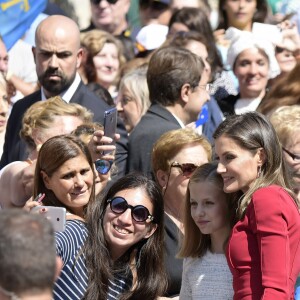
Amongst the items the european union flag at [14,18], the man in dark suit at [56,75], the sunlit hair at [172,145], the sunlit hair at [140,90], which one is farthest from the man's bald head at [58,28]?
the sunlit hair at [172,145]

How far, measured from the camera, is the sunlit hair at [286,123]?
6.45 metres

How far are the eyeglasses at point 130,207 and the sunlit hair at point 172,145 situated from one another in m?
0.98

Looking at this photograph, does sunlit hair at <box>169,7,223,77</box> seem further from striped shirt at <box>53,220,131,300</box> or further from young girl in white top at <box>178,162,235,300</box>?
striped shirt at <box>53,220,131,300</box>

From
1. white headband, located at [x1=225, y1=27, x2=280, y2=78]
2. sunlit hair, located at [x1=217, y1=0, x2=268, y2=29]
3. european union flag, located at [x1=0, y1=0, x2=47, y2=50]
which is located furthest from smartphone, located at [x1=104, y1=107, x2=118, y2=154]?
sunlit hair, located at [x1=217, y1=0, x2=268, y2=29]

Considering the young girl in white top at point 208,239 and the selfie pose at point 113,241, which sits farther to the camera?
the young girl in white top at point 208,239

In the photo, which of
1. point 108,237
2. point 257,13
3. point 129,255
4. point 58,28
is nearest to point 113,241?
point 108,237

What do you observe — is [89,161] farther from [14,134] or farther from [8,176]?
[14,134]

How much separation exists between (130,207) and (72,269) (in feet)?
1.46

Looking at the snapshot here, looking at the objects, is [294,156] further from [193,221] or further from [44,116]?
[44,116]

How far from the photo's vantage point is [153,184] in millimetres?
5457

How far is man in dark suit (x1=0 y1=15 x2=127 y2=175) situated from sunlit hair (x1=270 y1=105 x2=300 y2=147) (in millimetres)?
1294

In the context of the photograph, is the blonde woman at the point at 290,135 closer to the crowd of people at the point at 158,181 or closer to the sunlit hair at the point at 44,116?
the crowd of people at the point at 158,181

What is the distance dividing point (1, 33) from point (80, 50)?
1878mm

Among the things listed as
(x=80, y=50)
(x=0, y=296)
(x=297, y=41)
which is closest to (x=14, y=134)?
(x=80, y=50)
